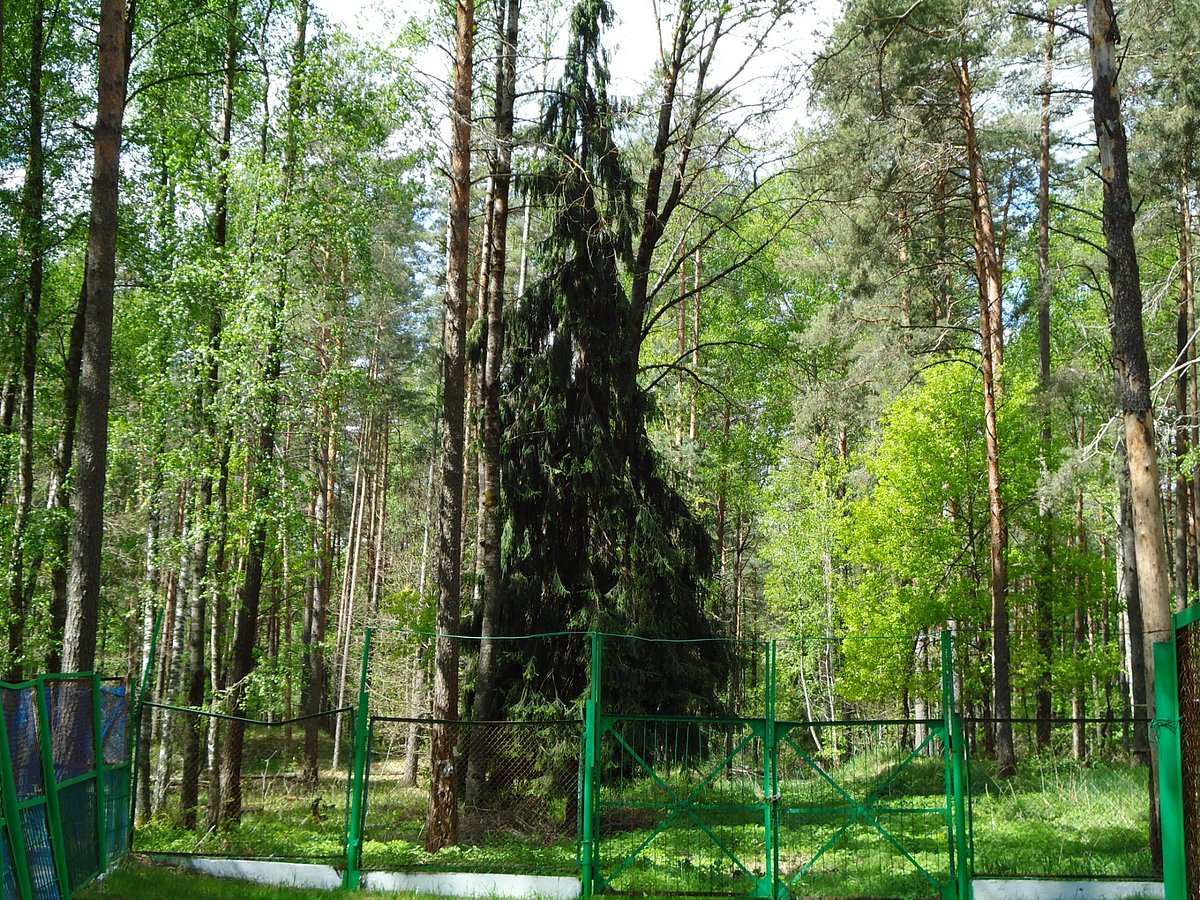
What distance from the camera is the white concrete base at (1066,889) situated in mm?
8469

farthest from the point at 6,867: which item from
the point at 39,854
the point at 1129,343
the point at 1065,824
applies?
the point at 1065,824

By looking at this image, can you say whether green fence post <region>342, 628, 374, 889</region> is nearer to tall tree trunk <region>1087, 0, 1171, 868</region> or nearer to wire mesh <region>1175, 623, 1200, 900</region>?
wire mesh <region>1175, 623, 1200, 900</region>

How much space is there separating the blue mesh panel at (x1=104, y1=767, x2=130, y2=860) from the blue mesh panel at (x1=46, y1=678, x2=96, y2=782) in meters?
0.63

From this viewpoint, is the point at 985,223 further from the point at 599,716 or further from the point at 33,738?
the point at 33,738

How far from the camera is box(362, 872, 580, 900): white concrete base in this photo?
8.67 m

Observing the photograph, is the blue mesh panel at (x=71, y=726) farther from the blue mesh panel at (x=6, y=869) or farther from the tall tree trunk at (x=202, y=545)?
the tall tree trunk at (x=202, y=545)

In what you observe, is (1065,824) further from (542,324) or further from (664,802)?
(542,324)

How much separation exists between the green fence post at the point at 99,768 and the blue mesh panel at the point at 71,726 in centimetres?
2

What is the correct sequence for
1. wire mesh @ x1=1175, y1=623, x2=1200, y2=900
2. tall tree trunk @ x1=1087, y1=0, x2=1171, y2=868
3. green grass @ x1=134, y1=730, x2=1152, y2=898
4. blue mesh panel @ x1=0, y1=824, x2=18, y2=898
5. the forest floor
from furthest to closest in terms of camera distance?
1. the forest floor
2. green grass @ x1=134, y1=730, x2=1152, y2=898
3. tall tree trunk @ x1=1087, y1=0, x2=1171, y2=868
4. blue mesh panel @ x1=0, y1=824, x2=18, y2=898
5. wire mesh @ x1=1175, y1=623, x2=1200, y2=900

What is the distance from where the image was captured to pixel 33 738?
618 centimetres

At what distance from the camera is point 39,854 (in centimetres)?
600

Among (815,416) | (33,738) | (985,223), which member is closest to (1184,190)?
(985,223)

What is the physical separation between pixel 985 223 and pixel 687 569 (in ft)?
28.9

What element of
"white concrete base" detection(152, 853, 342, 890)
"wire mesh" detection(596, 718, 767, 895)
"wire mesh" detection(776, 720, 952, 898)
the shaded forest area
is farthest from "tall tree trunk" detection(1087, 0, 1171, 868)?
"white concrete base" detection(152, 853, 342, 890)
